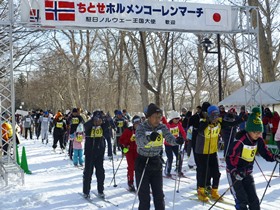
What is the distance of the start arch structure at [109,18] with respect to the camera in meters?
9.73

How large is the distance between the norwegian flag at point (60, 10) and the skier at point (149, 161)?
5597 millimetres

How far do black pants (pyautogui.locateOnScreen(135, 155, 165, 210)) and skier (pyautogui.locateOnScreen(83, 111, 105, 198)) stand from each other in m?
2.35

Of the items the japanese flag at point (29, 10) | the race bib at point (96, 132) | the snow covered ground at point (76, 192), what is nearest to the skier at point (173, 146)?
the snow covered ground at point (76, 192)

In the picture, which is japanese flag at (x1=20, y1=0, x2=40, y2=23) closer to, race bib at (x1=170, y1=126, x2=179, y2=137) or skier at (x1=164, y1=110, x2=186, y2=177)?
skier at (x1=164, y1=110, x2=186, y2=177)

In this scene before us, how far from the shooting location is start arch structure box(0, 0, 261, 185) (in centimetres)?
973

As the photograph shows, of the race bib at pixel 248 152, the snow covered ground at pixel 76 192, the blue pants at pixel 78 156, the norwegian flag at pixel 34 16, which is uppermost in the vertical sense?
the norwegian flag at pixel 34 16

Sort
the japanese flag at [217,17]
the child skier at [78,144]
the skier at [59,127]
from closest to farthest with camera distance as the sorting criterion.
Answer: the japanese flag at [217,17], the child skier at [78,144], the skier at [59,127]

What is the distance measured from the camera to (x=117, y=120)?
1463 cm

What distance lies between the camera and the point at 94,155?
7664 millimetres

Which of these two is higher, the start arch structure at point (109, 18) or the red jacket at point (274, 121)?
the start arch structure at point (109, 18)

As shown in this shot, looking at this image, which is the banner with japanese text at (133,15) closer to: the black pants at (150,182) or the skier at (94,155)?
the skier at (94,155)

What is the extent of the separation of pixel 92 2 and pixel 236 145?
21.4 feet

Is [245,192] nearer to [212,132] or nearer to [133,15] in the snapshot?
[212,132]

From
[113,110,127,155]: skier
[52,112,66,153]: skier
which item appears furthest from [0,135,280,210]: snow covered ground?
[52,112,66,153]: skier
